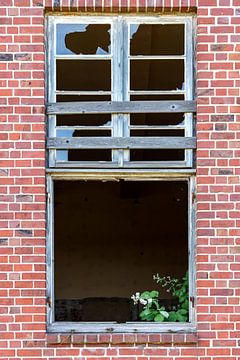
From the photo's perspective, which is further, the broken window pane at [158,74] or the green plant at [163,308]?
the broken window pane at [158,74]

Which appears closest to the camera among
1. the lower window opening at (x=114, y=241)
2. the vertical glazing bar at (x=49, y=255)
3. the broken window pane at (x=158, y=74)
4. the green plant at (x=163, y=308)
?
the vertical glazing bar at (x=49, y=255)

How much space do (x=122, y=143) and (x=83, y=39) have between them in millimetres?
1043

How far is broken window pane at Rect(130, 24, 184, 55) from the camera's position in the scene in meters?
5.00

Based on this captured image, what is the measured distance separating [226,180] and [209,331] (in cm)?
127

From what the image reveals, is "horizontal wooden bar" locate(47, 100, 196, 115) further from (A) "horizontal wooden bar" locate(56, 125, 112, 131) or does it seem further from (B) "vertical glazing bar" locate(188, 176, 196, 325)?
(B) "vertical glazing bar" locate(188, 176, 196, 325)

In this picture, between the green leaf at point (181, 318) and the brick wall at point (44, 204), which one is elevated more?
the brick wall at point (44, 204)

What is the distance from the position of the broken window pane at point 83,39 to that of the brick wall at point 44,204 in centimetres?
20

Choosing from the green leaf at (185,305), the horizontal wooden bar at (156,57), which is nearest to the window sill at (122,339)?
the green leaf at (185,305)

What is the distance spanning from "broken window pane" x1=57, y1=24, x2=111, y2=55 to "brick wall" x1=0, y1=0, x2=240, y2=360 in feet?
0.65

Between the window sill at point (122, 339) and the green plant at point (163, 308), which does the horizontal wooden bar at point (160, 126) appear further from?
the window sill at point (122, 339)

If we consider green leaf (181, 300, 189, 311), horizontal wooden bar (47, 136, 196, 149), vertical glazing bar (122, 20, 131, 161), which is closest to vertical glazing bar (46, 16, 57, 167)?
horizontal wooden bar (47, 136, 196, 149)

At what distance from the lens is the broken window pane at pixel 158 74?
5.10 metres

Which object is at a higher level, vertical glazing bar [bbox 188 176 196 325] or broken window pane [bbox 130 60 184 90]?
broken window pane [bbox 130 60 184 90]

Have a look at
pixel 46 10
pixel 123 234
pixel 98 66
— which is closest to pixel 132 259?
pixel 123 234
